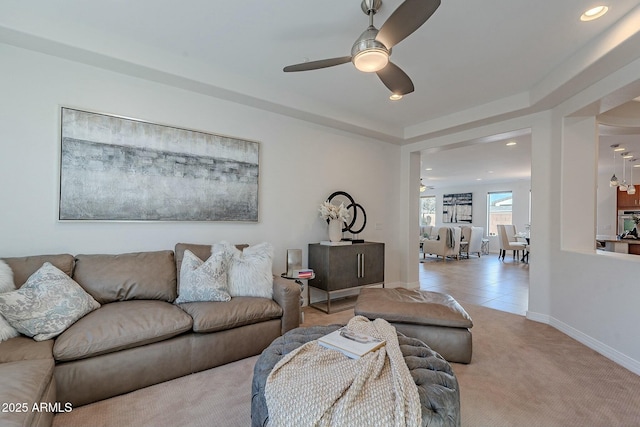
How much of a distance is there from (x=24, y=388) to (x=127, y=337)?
1.98ft

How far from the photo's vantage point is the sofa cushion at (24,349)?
1.47 meters

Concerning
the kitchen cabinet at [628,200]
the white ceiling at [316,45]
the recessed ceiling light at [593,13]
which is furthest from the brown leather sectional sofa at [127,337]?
the kitchen cabinet at [628,200]

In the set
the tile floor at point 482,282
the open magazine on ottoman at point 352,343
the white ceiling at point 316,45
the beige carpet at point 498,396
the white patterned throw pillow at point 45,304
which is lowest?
the tile floor at point 482,282

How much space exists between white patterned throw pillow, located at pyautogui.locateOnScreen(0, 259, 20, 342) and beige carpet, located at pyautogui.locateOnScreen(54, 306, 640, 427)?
0.57 m

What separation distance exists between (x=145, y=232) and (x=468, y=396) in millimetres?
2948

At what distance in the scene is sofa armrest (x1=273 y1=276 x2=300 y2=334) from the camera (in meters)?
2.47

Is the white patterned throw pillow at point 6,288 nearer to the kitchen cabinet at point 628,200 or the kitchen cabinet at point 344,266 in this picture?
the kitchen cabinet at point 344,266

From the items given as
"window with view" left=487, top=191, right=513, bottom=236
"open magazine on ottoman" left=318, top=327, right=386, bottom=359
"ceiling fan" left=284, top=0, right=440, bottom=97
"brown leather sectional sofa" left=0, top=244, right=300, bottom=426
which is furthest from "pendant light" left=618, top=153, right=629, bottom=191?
"brown leather sectional sofa" left=0, top=244, right=300, bottom=426

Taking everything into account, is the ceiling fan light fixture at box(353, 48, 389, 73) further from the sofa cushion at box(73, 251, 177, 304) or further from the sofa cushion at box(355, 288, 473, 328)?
the sofa cushion at box(73, 251, 177, 304)

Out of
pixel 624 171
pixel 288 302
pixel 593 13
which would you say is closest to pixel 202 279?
pixel 288 302

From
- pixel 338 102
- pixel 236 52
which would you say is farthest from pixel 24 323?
pixel 338 102

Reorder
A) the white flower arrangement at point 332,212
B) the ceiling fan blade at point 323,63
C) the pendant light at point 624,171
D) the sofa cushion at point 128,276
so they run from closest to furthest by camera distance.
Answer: the ceiling fan blade at point 323,63 → the sofa cushion at point 128,276 → the white flower arrangement at point 332,212 → the pendant light at point 624,171

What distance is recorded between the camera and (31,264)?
6.64 feet

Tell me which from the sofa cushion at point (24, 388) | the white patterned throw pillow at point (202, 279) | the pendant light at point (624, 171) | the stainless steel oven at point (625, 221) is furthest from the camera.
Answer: the stainless steel oven at point (625, 221)
